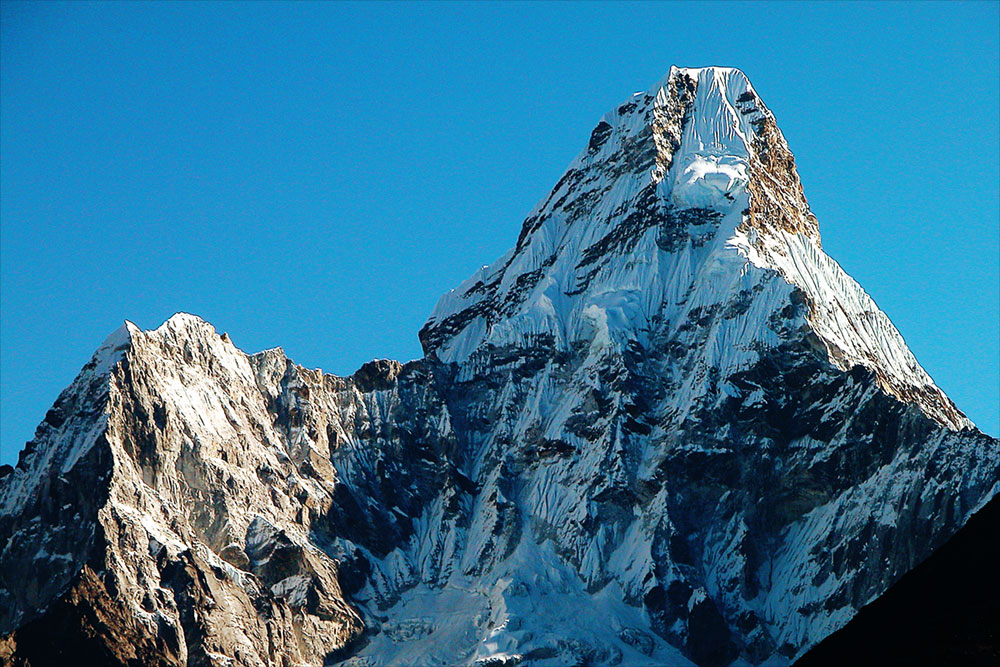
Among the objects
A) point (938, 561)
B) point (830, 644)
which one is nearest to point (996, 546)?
point (938, 561)

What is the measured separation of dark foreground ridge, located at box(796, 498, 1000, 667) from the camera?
86562 mm

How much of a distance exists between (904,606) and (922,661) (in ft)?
24.4

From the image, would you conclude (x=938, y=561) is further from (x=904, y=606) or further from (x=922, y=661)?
(x=922, y=661)

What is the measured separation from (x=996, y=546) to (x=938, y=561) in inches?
140

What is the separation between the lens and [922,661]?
284 ft

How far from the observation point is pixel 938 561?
97.2m

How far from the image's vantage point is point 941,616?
8969 cm

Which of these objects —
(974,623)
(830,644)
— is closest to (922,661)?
(974,623)

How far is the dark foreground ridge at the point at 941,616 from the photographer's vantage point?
8656cm

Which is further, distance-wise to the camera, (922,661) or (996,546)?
(996,546)

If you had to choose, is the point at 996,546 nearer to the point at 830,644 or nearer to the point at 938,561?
the point at 938,561

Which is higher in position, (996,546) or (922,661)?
(996,546)

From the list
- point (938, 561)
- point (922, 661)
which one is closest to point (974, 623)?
point (922, 661)

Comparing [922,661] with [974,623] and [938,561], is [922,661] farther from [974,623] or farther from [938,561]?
[938,561]
